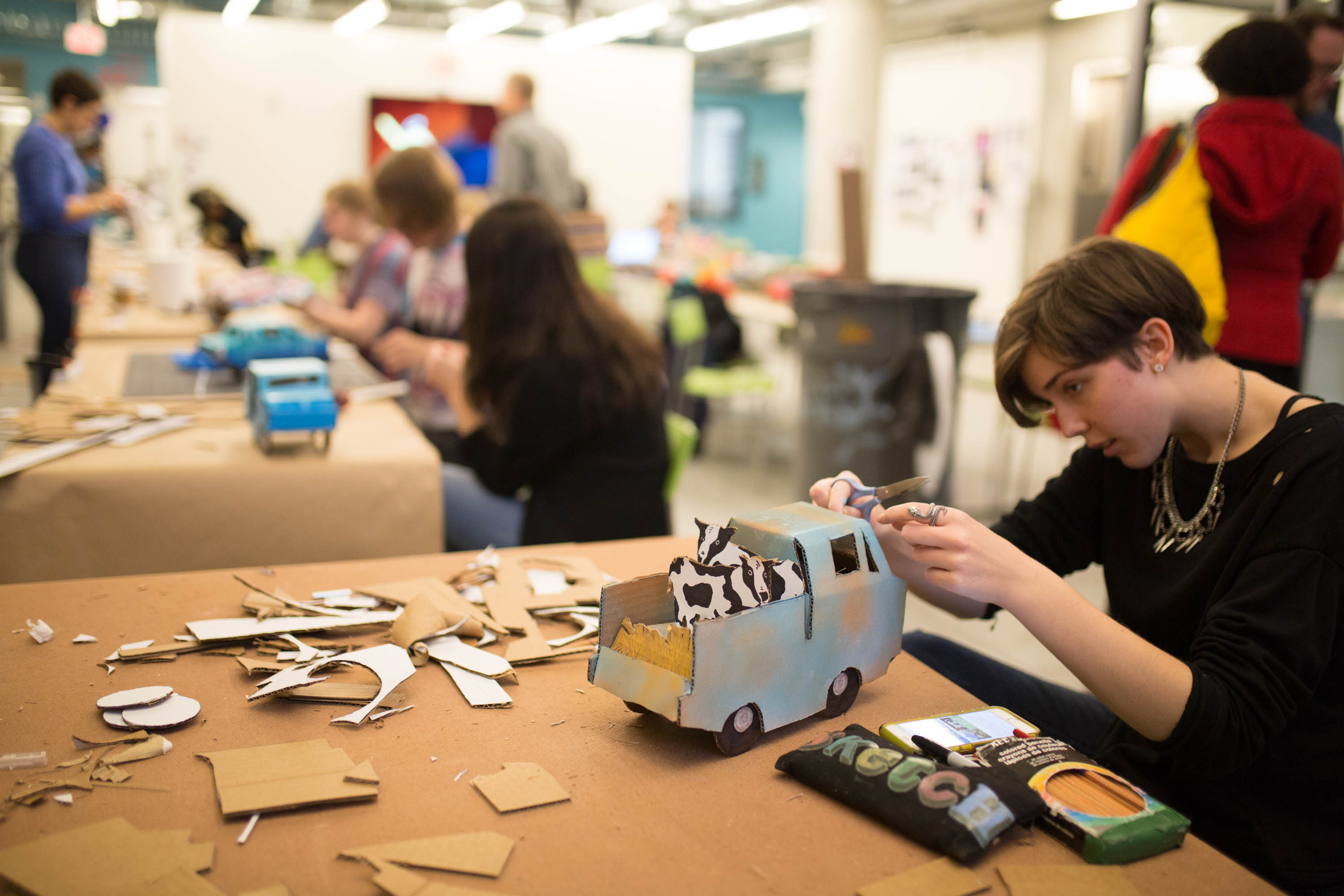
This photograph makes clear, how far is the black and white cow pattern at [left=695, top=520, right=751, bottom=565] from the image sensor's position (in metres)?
0.99

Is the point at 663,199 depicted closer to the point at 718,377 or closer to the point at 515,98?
the point at 515,98

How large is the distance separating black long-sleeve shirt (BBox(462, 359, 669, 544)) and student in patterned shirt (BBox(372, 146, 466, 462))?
81 centimetres

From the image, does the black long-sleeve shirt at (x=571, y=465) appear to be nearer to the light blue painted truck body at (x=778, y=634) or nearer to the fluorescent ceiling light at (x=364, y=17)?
the light blue painted truck body at (x=778, y=634)

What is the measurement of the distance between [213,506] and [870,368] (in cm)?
239

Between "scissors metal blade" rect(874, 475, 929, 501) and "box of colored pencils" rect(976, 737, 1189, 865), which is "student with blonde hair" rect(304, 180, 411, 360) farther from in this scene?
"box of colored pencils" rect(976, 737, 1189, 865)

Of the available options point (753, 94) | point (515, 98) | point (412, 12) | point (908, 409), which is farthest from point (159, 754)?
point (753, 94)

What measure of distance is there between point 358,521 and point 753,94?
1793 centimetres

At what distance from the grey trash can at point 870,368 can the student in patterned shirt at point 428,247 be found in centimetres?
122

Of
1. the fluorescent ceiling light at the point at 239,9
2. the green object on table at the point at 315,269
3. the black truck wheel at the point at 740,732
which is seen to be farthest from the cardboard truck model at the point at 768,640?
the fluorescent ceiling light at the point at 239,9

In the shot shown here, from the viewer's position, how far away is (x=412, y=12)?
14344 mm

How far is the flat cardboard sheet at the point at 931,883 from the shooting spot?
0.75 metres

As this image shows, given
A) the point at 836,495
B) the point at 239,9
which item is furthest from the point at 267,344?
the point at 239,9

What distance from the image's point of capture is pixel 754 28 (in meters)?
12.8

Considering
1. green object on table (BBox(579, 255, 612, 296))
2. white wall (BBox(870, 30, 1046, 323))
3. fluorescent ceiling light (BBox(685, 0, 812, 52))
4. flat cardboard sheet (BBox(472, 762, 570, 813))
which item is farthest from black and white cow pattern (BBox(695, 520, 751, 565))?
fluorescent ceiling light (BBox(685, 0, 812, 52))
